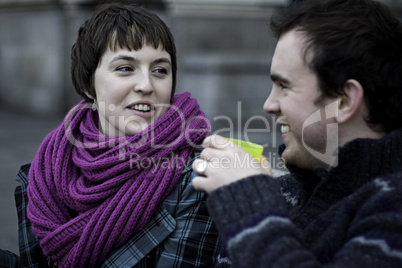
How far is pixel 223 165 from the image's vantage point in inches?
69.6

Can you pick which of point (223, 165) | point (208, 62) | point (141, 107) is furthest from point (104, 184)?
point (208, 62)

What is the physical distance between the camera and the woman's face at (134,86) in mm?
2561

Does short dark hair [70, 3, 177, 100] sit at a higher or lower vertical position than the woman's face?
higher

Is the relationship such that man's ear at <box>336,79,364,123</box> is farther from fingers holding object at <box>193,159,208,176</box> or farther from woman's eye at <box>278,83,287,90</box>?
fingers holding object at <box>193,159,208,176</box>

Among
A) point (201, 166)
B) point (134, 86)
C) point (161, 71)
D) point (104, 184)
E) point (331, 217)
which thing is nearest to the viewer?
point (331, 217)

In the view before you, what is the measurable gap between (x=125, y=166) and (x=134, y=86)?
404mm

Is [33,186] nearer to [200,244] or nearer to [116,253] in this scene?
[116,253]

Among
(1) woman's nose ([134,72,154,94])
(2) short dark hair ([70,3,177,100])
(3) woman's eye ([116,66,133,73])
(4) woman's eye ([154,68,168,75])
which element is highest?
(2) short dark hair ([70,3,177,100])

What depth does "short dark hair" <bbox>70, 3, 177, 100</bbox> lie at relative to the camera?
258 cm

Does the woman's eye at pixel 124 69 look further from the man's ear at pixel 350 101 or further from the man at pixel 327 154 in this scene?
the man's ear at pixel 350 101

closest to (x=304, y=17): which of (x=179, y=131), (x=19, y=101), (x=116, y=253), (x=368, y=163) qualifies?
(x=368, y=163)

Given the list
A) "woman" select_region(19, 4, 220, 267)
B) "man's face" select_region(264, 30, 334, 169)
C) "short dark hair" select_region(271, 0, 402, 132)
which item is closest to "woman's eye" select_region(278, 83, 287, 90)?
"man's face" select_region(264, 30, 334, 169)

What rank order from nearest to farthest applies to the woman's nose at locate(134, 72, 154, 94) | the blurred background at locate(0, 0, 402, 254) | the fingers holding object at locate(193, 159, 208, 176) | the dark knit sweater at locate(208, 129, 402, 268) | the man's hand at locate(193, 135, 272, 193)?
the dark knit sweater at locate(208, 129, 402, 268)
the man's hand at locate(193, 135, 272, 193)
the fingers holding object at locate(193, 159, 208, 176)
the woman's nose at locate(134, 72, 154, 94)
the blurred background at locate(0, 0, 402, 254)

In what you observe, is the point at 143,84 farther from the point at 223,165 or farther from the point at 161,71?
the point at 223,165
